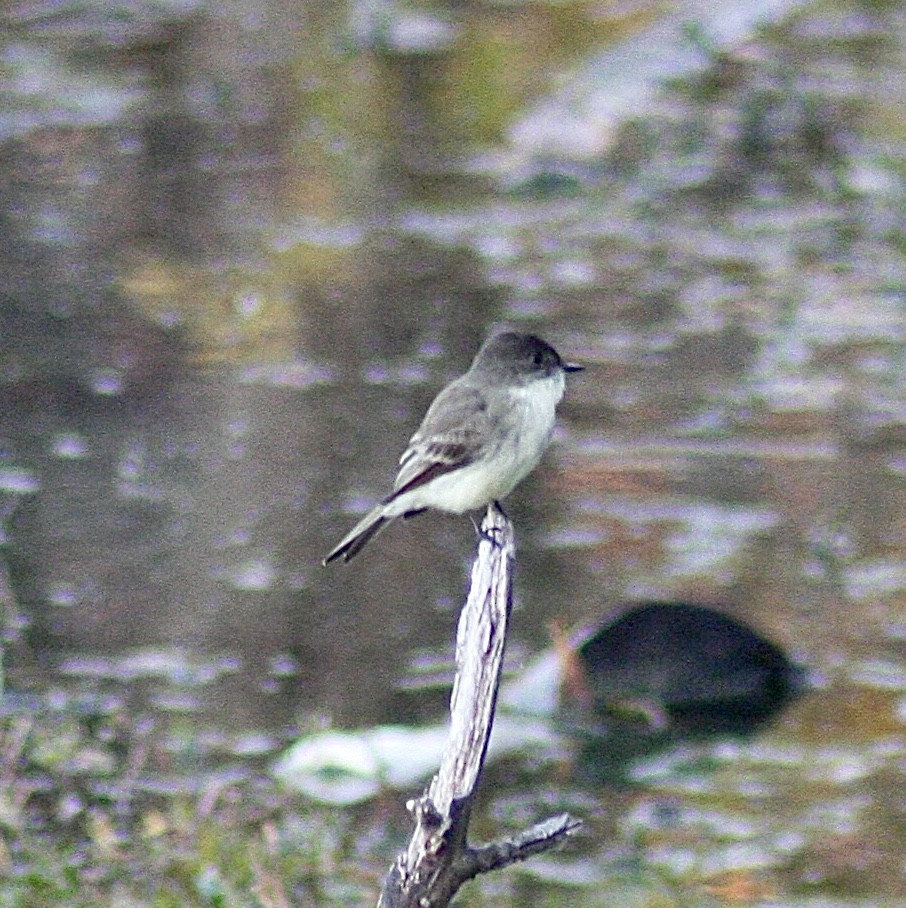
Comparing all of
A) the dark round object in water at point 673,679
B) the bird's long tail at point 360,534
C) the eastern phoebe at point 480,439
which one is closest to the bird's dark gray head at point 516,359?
the eastern phoebe at point 480,439

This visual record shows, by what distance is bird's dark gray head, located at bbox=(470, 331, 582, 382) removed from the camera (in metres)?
5.83

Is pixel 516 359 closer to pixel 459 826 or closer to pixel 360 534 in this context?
pixel 360 534

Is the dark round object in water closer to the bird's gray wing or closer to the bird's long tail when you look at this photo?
the bird's gray wing

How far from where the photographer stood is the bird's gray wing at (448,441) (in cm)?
561

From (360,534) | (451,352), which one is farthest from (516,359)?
(451,352)

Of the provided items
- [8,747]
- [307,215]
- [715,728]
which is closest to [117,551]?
[8,747]

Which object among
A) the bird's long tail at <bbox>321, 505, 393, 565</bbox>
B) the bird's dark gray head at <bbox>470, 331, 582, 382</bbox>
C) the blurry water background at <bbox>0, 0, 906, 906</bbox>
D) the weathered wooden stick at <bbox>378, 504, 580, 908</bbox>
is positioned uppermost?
the weathered wooden stick at <bbox>378, 504, 580, 908</bbox>

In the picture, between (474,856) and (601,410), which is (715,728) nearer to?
A: (601,410)

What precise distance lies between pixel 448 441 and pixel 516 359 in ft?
1.19

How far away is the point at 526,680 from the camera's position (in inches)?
320

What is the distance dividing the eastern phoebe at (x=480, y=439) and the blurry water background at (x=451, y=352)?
180 cm

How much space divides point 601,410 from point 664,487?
3.06ft

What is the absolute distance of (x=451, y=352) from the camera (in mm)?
11008

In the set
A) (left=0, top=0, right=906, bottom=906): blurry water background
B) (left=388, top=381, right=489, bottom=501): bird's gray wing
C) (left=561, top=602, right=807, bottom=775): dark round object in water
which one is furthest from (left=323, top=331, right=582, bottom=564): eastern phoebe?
(left=561, top=602, right=807, bottom=775): dark round object in water
